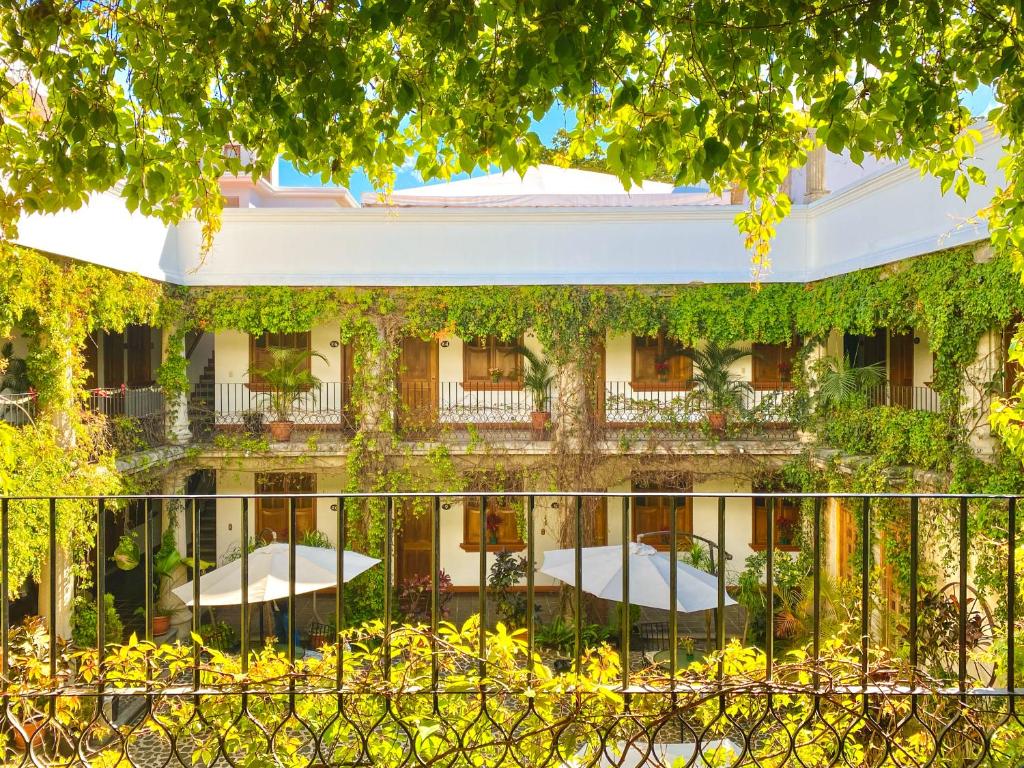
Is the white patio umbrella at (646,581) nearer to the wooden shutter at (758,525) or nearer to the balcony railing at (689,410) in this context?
the balcony railing at (689,410)

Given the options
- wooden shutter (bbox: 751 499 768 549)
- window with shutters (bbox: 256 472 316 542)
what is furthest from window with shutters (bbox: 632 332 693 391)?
window with shutters (bbox: 256 472 316 542)

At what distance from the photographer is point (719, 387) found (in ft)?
41.8

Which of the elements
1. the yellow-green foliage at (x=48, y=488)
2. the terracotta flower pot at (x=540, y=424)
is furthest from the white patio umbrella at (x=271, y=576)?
the terracotta flower pot at (x=540, y=424)

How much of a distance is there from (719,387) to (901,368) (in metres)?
2.71

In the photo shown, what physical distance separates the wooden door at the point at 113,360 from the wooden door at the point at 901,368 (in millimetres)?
12029

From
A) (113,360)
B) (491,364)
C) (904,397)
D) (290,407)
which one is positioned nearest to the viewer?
(904,397)

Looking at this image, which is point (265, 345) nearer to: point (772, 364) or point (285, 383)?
point (285, 383)

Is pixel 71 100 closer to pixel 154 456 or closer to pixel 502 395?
pixel 154 456

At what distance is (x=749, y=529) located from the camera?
14.2 metres

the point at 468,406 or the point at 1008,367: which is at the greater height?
the point at 1008,367

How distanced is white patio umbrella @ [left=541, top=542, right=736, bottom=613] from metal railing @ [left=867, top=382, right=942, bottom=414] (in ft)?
14.6

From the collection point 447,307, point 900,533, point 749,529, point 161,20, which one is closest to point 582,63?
point 161,20

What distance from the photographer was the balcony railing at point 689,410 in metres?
12.8

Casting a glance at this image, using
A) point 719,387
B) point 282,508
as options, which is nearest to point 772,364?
point 719,387
